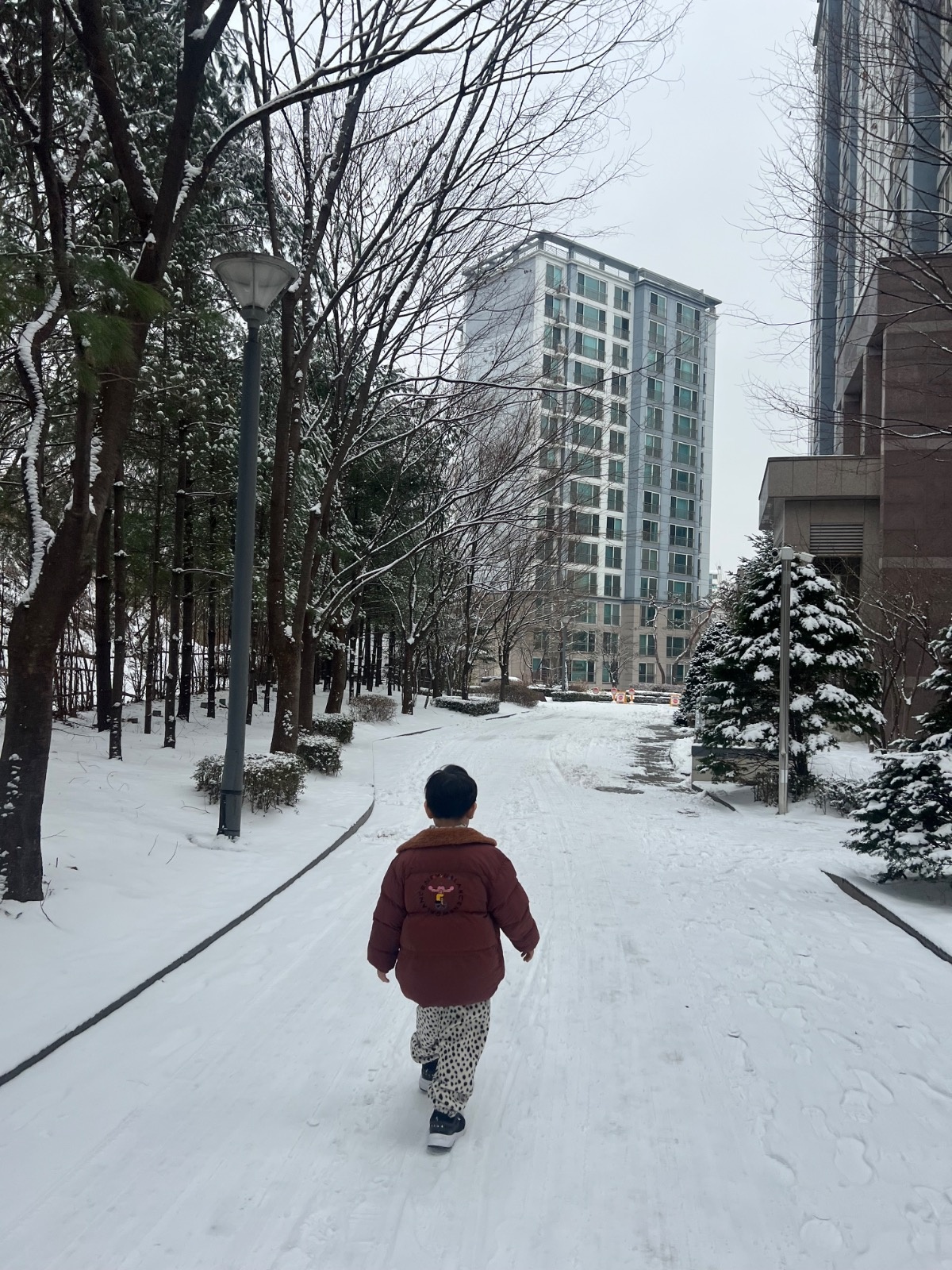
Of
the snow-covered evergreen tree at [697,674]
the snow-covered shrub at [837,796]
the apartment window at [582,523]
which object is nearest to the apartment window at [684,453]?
the apartment window at [582,523]

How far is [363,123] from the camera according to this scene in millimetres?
12016

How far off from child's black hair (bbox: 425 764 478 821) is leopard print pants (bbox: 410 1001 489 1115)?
2.35 ft

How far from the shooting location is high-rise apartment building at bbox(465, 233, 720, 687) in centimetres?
1580

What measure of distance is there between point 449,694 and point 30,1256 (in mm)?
35388

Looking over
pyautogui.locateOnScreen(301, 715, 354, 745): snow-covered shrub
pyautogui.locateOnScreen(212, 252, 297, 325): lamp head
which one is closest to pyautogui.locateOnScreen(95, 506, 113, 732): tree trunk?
pyautogui.locateOnScreen(301, 715, 354, 745): snow-covered shrub

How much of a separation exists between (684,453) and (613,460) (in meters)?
53.0

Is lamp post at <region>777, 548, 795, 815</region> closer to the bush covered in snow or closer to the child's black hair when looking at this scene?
the bush covered in snow

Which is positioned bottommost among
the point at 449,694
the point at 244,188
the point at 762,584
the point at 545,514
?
the point at 449,694

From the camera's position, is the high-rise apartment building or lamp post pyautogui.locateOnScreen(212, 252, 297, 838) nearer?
lamp post pyautogui.locateOnScreen(212, 252, 297, 838)

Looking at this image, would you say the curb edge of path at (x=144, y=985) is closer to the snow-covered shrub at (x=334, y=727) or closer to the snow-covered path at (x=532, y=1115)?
the snow-covered path at (x=532, y=1115)

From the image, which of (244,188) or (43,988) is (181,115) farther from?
(244,188)

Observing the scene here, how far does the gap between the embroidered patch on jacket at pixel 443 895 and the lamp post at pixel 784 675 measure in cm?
948

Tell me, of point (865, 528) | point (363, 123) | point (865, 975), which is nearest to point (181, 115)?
point (363, 123)

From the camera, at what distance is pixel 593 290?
55062mm
